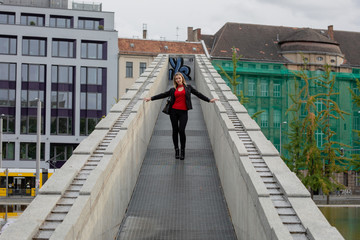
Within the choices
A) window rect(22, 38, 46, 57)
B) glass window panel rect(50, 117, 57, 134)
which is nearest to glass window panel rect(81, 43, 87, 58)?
window rect(22, 38, 46, 57)

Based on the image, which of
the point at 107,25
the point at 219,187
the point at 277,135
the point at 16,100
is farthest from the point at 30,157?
the point at 219,187

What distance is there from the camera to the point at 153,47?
69812mm

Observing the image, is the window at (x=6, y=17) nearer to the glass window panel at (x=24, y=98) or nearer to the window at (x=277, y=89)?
the glass window panel at (x=24, y=98)

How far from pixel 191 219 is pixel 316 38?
6663 centimetres

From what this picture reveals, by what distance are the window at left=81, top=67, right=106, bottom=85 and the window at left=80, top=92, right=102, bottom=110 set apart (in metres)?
→ 1.57

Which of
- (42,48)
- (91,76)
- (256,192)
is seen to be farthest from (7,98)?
(256,192)

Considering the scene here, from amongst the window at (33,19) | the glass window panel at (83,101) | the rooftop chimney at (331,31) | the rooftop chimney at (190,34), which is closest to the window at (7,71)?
the window at (33,19)

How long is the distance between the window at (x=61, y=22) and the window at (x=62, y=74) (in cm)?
548

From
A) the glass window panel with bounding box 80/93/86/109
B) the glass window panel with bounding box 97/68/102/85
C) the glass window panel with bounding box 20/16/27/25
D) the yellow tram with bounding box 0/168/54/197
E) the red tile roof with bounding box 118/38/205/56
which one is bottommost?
the yellow tram with bounding box 0/168/54/197

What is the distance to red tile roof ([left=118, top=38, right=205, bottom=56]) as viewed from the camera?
224ft

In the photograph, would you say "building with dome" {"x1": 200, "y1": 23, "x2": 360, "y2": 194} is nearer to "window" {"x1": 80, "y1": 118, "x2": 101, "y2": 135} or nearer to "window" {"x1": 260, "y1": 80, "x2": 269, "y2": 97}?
"window" {"x1": 260, "y1": 80, "x2": 269, "y2": 97}

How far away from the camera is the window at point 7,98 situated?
61.7 m

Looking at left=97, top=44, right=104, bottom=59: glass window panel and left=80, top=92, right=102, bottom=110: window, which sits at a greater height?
left=97, top=44, right=104, bottom=59: glass window panel

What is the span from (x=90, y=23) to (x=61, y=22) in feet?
12.2
